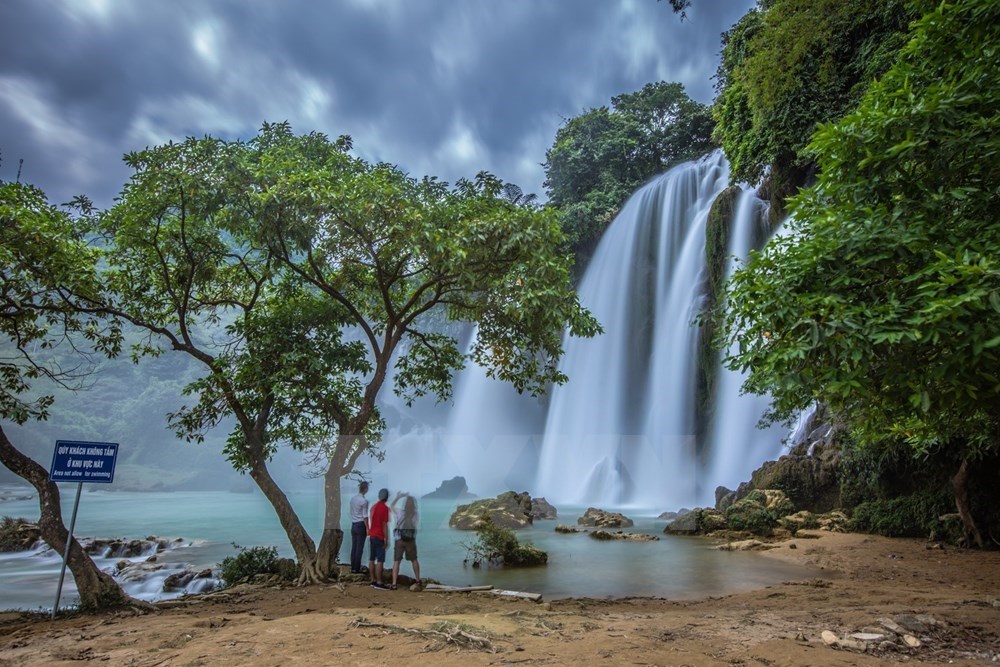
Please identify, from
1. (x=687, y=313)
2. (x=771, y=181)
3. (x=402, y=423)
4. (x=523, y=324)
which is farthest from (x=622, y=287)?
(x=402, y=423)

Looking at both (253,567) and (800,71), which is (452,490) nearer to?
(253,567)

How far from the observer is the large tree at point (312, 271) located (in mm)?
7945

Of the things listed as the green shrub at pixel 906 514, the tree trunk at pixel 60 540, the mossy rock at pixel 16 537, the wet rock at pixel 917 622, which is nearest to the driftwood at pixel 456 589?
the tree trunk at pixel 60 540

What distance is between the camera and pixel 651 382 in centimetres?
2770

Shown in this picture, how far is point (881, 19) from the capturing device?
14852 mm

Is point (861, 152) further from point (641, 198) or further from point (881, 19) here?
point (641, 198)

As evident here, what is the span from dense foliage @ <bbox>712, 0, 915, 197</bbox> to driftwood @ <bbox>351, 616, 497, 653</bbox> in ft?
45.0

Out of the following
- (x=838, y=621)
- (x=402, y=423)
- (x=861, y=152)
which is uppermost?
(x=402, y=423)

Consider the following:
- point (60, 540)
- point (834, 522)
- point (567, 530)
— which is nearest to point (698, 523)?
point (834, 522)

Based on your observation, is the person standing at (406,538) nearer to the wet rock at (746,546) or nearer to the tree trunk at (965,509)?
the wet rock at (746,546)

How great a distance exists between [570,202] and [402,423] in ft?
106

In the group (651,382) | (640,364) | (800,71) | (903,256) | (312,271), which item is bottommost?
(903,256)

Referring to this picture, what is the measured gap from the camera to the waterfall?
2359 centimetres

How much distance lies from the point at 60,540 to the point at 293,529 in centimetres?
275
